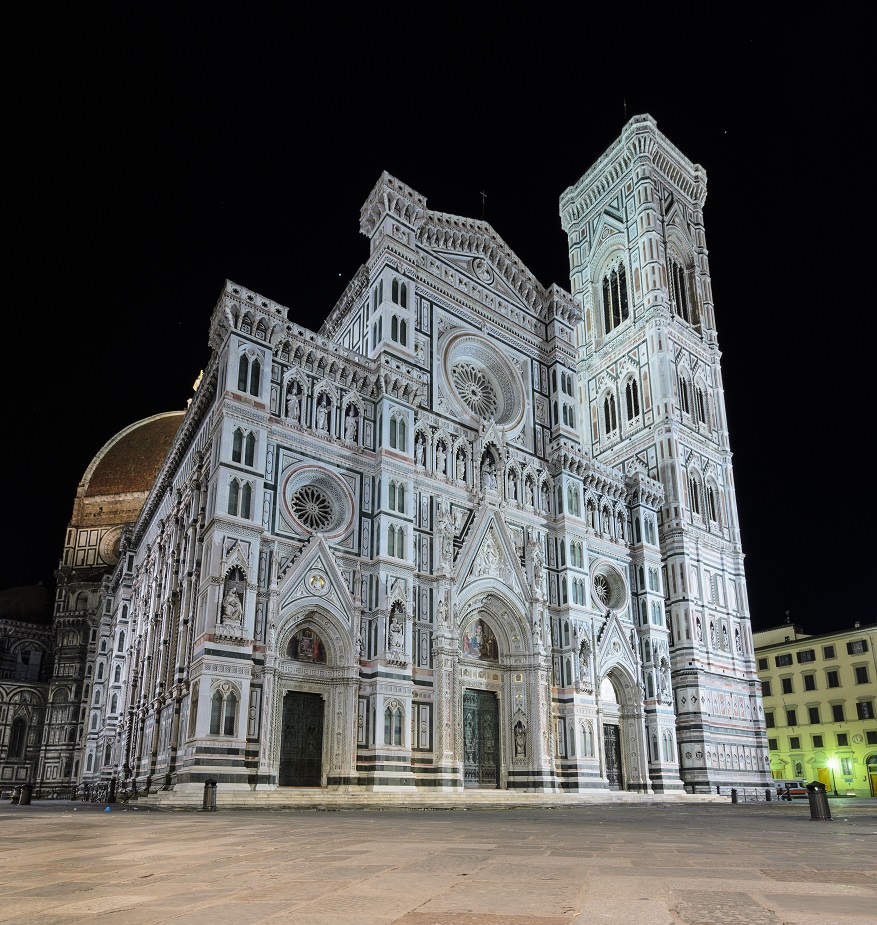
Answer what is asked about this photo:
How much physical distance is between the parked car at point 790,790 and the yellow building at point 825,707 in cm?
627

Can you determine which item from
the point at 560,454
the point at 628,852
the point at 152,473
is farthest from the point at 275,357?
the point at 152,473

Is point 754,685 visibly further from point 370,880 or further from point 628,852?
point 370,880

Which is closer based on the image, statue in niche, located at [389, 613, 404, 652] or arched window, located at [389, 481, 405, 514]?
statue in niche, located at [389, 613, 404, 652]

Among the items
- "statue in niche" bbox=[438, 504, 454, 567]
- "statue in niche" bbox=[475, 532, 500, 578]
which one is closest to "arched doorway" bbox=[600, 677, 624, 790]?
"statue in niche" bbox=[475, 532, 500, 578]

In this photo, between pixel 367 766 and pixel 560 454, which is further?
pixel 560 454

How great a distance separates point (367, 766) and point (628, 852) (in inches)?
749

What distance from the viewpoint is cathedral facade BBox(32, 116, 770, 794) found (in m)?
26.5

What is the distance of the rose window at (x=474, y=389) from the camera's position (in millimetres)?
36531

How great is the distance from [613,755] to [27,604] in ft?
162

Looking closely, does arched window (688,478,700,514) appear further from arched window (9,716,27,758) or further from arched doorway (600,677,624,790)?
arched window (9,716,27,758)

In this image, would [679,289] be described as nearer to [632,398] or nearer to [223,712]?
[632,398]

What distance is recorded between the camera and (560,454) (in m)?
37.4

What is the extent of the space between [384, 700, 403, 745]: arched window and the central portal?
466 centimetres

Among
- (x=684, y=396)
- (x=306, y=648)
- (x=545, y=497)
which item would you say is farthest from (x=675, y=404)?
(x=306, y=648)
